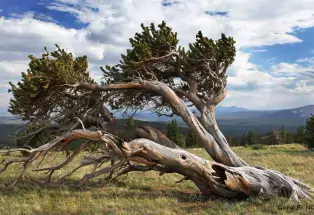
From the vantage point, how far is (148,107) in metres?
14.9

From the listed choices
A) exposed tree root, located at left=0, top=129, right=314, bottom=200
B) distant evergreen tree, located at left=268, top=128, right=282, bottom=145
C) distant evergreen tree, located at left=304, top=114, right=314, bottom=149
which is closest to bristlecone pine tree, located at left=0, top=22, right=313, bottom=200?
exposed tree root, located at left=0, top=129, right=314, bottom=200

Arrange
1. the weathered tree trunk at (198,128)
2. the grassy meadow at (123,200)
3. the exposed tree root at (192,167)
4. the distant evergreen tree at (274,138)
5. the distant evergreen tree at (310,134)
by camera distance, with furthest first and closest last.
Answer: the distant evergreen tree at (274,138), the distant evergreen tree at (310,134), the weathered tree trunk at (198,128), the exposed tree root at (192,167), the grassy meadow at (123,200)

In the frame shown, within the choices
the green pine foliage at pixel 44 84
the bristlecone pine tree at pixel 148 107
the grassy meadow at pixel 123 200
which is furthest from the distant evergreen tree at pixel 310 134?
the green pine foliage at pixel 44 84

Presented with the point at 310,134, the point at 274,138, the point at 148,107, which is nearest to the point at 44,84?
the point at 148,107

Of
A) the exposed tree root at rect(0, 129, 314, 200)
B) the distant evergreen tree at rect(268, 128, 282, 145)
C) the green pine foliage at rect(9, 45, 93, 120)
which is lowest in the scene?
the distant evergreen tree at rect(268, 128, 282, 145)

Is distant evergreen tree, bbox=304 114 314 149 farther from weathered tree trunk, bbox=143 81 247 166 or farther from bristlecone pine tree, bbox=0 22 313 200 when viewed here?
weathered tree trunk, bbox=143 81 247 166

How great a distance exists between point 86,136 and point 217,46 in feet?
22.5

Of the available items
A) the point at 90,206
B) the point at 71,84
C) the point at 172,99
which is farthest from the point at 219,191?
the point at 71,84

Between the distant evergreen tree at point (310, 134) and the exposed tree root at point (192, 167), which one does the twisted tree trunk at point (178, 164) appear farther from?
the distant evergreen tree at point (310, 134)

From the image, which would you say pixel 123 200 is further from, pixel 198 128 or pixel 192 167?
pixel 198 128

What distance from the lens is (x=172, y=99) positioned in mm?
12836

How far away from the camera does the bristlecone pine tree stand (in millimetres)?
11516

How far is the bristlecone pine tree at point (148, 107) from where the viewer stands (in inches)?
453

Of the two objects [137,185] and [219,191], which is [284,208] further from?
[137,185]
